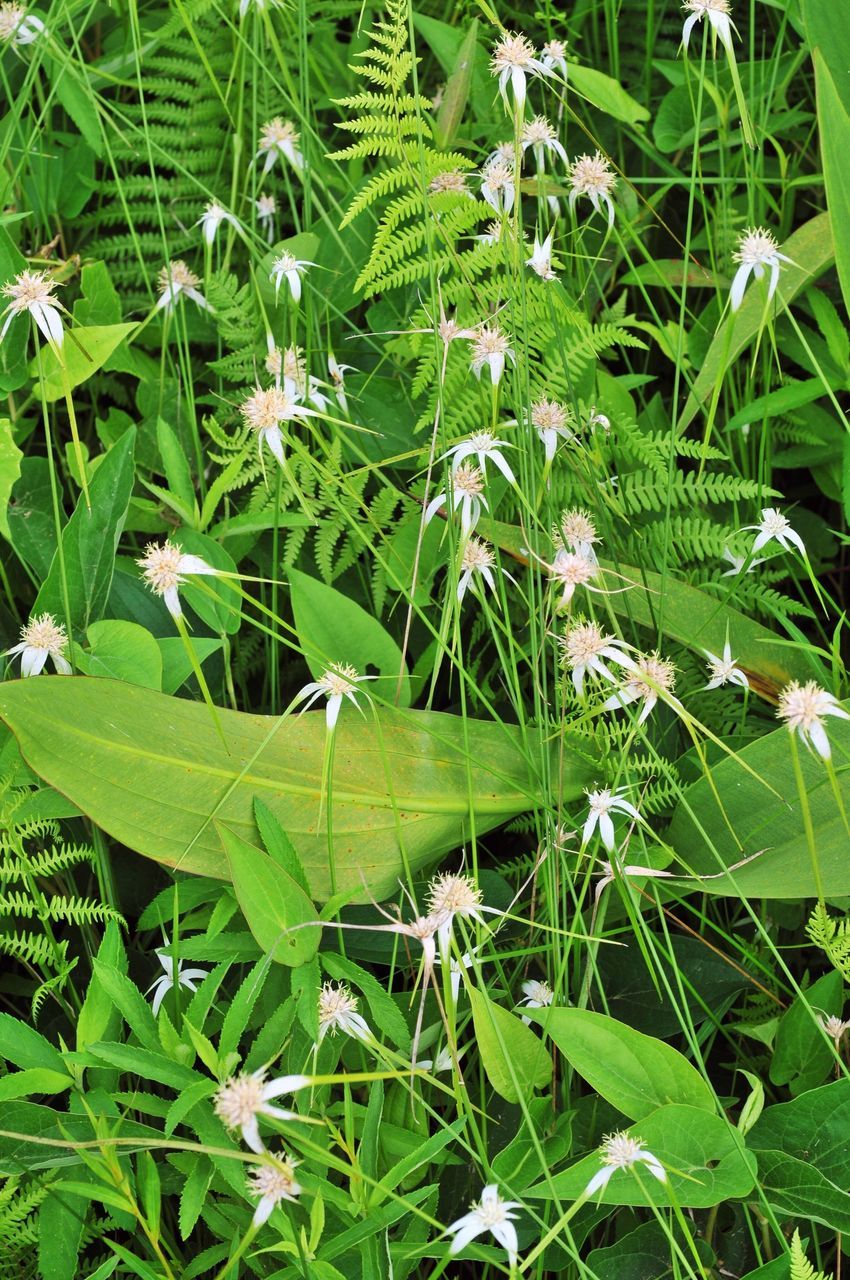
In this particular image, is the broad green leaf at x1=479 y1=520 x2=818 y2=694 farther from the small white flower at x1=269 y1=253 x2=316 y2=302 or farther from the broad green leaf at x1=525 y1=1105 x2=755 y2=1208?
the broad green leaf at x1=525 y1=1105 x2=755 y2=1208

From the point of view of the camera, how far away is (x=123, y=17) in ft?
3.64

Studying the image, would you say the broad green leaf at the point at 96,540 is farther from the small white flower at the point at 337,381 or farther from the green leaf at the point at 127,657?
the small white flower at the point at 337,381

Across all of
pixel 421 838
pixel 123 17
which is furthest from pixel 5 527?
pixel 123 17

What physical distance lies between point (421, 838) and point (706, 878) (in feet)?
0.60

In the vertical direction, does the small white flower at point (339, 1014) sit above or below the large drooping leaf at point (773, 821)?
below

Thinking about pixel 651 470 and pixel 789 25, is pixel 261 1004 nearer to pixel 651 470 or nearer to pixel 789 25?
pixel 651 470

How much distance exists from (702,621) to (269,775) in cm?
33

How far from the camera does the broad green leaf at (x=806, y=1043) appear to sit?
0.67 meters

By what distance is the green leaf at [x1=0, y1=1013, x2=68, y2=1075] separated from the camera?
62 cm

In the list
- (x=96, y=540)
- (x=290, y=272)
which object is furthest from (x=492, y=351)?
(x=96, y=540)

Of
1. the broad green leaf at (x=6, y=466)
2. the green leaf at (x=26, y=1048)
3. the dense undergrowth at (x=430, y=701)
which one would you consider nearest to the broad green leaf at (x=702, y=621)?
the dense undergrowth at (x=430, y=701)

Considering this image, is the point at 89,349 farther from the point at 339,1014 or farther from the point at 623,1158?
the point at 623,1158

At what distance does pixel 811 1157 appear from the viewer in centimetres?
63

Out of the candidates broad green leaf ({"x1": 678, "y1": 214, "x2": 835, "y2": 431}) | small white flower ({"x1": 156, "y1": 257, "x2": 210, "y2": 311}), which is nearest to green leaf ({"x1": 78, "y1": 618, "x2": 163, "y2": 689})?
small white flower ({"x1": 156, "y1": 257, "x2": 210, "y2": 311})
